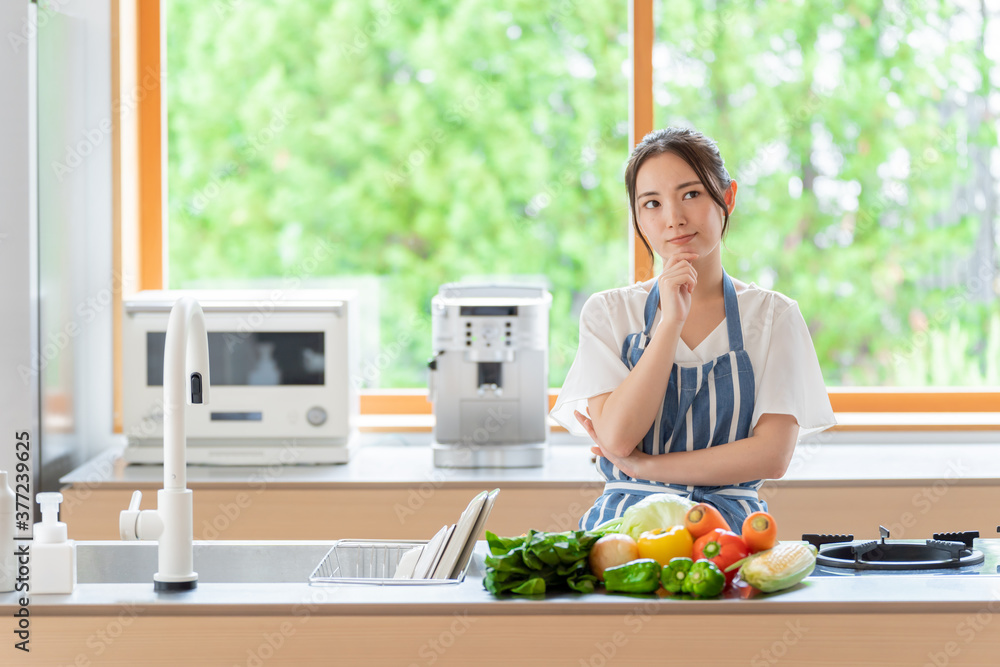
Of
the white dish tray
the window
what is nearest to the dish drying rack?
the white dish tray

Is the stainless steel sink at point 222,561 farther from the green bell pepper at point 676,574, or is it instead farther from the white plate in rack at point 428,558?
the green bell pepper at point 676,574

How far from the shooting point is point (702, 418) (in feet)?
5.17

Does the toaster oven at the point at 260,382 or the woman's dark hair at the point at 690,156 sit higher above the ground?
the woman's dark hair at the point at 690,156

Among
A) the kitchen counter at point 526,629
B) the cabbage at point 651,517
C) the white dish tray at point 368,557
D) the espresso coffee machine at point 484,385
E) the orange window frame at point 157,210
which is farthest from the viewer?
the orange window frame at point 157,210

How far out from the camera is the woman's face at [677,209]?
4.99 feet

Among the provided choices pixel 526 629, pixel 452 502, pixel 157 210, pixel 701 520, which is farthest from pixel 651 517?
pixel 157 210

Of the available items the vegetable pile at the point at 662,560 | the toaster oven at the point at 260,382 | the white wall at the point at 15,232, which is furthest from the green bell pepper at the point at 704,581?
the white wall at the point at 15,232

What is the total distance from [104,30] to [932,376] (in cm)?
272

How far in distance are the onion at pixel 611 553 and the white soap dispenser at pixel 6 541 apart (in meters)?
0.68

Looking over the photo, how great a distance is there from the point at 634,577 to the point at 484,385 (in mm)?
1478

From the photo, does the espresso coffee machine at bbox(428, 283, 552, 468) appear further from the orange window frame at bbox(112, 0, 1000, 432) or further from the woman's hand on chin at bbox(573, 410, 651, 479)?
the woman's hand on chin at bbox(573, 410, 651, 479)

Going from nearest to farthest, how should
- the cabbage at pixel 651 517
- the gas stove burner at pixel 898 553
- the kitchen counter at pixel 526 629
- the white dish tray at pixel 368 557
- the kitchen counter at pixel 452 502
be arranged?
the kitchen counter at pixel 526 629, the cabbage at pixel 651 517, the gas stove burner at pixel 898 553, the white dish tray at pixel 368 557, the kitchen counter at pixel 452 502

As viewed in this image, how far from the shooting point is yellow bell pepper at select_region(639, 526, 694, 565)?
1.17 metres

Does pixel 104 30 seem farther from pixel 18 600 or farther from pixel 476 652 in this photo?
pixel 476 652
